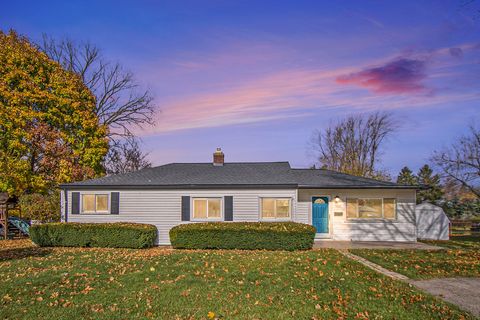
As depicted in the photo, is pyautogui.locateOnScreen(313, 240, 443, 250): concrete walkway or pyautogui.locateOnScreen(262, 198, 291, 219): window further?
pyautogui.locateOnScreen(262, 198, 291, 219): window

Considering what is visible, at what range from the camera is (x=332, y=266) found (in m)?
10.4

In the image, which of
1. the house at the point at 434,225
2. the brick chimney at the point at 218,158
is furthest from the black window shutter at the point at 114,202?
the house at the point at 434,225

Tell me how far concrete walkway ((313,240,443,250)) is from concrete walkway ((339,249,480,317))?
18.2ft

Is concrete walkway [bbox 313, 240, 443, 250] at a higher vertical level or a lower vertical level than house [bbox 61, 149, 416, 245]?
lower

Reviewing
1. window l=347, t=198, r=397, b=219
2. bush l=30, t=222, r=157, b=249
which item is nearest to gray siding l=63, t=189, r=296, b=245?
bush l=30, t=222, r=157, b=249

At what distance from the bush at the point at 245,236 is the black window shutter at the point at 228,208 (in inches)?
58.1

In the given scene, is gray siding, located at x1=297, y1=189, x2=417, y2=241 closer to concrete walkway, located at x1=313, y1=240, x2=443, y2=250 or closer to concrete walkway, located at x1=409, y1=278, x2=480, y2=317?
concrete walkway, located at x1=313, y1=240, x2=443, y2=250

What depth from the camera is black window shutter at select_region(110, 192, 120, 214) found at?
57.1ft

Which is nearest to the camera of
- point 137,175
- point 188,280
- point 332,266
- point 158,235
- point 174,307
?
point 174,307

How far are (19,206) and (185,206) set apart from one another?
1048cm

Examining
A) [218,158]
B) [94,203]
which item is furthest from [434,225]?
[94,203]

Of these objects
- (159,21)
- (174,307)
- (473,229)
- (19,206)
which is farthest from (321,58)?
(473,229)

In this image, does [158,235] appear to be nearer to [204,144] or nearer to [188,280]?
[188,280]

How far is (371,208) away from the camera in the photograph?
18.0 meters
